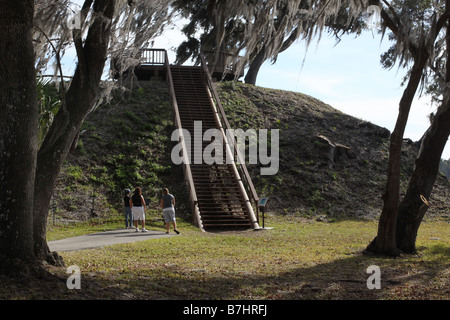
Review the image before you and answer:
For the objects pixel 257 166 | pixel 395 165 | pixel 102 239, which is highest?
pixel 257 166

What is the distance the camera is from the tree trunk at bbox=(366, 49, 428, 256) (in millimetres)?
10719

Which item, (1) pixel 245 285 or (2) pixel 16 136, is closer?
(2) pixel 16 136

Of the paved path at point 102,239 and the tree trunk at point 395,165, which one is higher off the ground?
the tree trunk at point 395,165

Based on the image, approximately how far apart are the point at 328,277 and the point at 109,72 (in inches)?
208

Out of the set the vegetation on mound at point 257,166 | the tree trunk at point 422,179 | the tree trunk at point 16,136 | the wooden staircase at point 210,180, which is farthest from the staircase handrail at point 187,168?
the tree trunk at point 16,136

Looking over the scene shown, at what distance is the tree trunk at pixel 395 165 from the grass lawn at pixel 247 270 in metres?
0.53

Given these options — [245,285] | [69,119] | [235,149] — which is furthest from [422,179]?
[235,149]

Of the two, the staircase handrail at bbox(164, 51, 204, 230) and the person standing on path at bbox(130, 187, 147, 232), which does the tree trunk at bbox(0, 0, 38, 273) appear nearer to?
the person standing on path at bbox(130, 187, 147, 232)

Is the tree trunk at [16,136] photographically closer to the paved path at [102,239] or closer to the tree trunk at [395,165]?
the paved path at [102,239]

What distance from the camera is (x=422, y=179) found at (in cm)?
1138

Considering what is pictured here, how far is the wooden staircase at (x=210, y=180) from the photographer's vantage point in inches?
725

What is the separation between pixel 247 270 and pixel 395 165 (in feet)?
13.2

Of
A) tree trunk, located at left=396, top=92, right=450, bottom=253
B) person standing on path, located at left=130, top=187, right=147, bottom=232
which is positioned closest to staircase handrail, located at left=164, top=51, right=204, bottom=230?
person standing on path, located at left=130, top=187, right=147, bottom=232

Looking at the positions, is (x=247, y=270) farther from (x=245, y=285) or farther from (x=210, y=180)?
(x=210, y=180)
